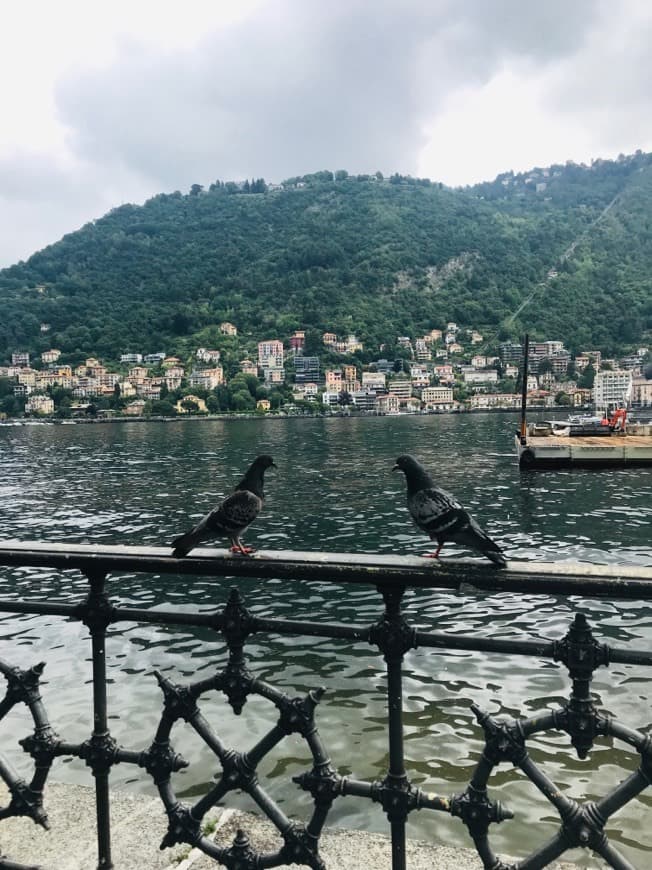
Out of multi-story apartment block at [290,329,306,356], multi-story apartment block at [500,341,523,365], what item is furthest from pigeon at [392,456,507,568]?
multi-story apartment block at [290,329,306,356]

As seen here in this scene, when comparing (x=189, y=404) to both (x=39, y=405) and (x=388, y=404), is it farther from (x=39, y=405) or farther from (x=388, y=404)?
(x=388, y=404)

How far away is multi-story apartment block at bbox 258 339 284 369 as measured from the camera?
16175cm

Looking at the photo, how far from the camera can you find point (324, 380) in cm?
16425

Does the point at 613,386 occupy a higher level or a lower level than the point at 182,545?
lower

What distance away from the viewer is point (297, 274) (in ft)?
599

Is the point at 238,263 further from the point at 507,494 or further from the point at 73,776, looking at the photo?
the point at 73,776

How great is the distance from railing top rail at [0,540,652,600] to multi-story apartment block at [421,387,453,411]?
14618 cm

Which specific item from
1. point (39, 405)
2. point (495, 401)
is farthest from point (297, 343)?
point (39, 405)

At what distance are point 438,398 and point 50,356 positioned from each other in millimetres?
90645

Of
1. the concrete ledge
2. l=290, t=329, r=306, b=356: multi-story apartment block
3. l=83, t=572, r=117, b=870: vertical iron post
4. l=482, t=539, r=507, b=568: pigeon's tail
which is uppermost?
l=290, t=329, r=306, b=356: multi-story apartment block

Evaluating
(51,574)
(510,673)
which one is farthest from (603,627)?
(51,574)

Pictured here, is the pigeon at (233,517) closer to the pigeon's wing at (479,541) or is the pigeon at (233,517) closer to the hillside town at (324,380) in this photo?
the pigeon's wing at (479,541)

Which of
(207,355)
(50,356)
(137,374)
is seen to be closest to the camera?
(137,374)

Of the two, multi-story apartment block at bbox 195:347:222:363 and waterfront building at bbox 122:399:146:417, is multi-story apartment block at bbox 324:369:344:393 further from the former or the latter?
waterfront building at bbox 122:399:146:417
